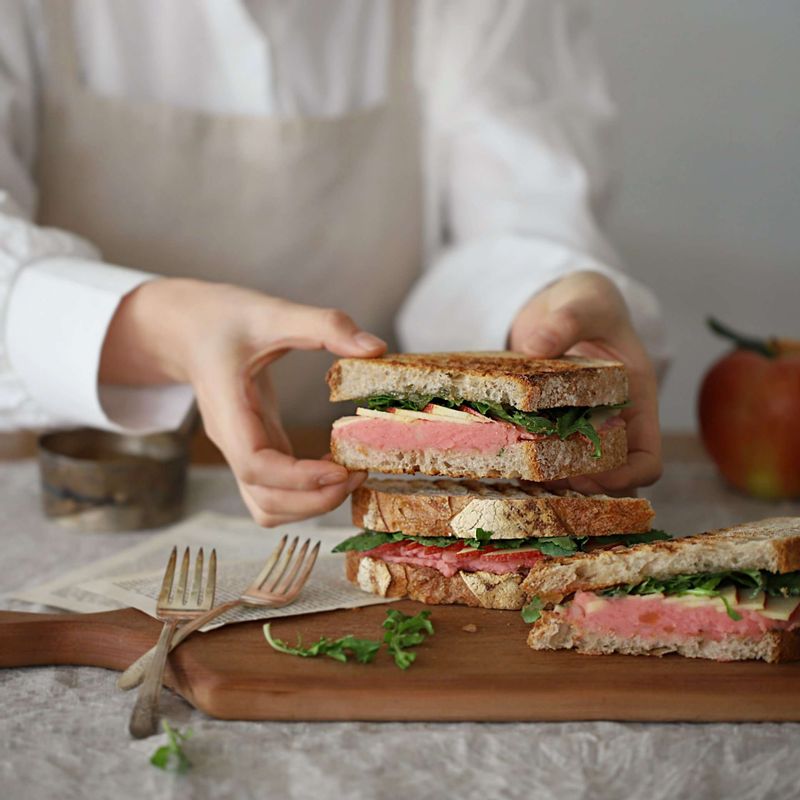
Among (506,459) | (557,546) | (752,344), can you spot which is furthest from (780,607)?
(752,344)

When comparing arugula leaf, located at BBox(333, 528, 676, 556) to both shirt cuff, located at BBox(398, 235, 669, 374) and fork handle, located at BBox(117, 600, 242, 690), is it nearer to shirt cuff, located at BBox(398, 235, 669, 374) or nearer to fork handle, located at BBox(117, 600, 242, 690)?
fork handle, located at BBox(117, 600, 242, 690)

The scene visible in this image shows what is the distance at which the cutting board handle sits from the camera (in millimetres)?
1452

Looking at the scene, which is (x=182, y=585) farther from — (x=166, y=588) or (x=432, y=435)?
(x=432, y=435)

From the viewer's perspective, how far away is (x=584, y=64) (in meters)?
3.05

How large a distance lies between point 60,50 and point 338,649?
69.0 inches

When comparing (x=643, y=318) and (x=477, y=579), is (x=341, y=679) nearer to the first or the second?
(x=477, y=579)

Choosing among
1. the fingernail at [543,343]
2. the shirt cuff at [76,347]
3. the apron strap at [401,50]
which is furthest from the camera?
the apron strap at [401,50]

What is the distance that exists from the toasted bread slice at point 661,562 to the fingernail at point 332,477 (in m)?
0.35

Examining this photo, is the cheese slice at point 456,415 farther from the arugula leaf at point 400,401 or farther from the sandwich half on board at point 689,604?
the sandwich half on board at point 689,604

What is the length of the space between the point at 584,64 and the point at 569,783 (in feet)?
7.78

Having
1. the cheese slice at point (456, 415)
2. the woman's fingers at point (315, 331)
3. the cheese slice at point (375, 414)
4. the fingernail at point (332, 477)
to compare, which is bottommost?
the fingernail at point (332, 477)

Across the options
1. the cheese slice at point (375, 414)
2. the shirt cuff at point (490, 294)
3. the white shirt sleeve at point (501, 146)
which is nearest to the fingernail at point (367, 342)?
the cheese slice at point (375, 414)

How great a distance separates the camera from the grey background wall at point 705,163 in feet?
14.4

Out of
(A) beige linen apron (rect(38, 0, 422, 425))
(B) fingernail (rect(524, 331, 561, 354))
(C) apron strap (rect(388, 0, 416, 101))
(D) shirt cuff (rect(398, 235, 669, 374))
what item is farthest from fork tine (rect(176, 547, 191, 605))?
(C) apron strap (rect(388, 0, 416, 101))
